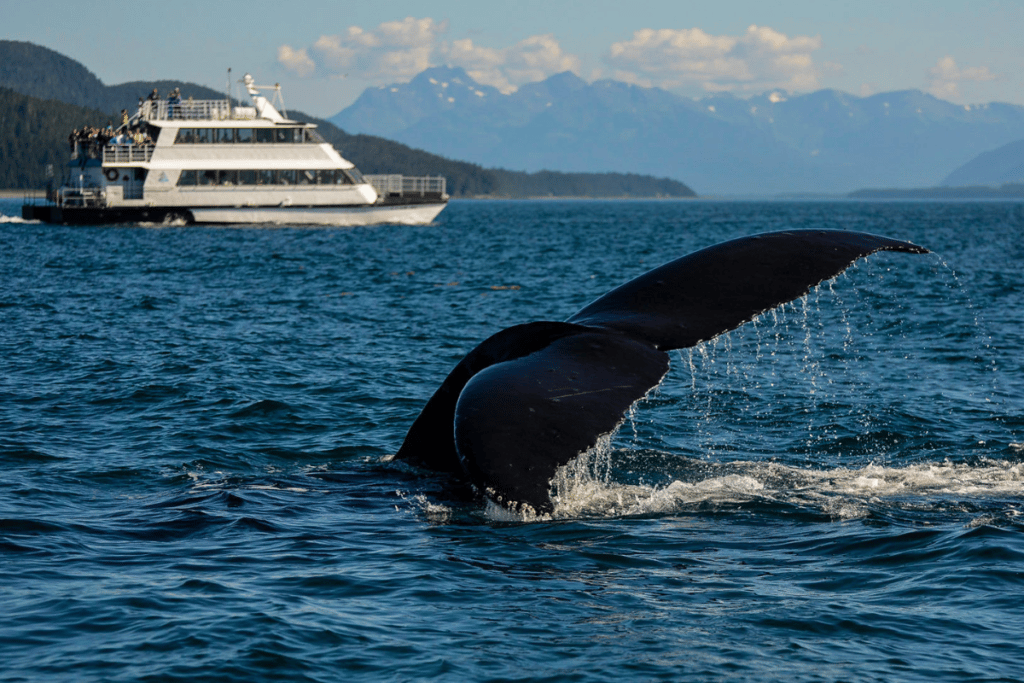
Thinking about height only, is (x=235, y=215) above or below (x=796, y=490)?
above

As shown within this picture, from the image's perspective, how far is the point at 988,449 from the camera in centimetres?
1041

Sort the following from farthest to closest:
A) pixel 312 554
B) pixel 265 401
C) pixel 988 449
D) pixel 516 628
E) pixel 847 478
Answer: pixel 265 401 → pixel 988 449 → pixel 847 478 → pixel 312 554 → pixel 516 628

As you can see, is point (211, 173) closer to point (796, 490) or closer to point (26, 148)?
point (796, 490)

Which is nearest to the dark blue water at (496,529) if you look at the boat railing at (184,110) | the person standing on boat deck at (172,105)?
the boat railing at (184,110)

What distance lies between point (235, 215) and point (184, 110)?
6982mm

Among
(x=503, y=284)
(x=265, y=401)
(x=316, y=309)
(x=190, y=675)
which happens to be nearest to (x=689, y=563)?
(x=190, y=675)

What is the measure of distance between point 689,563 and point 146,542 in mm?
3494

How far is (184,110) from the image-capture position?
61.4 metres

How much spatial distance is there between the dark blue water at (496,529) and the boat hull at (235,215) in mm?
43329

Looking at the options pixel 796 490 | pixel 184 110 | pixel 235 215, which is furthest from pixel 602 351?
pixel 184 110

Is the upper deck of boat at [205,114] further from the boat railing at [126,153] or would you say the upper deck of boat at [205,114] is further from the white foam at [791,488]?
the white foam at [791,488]

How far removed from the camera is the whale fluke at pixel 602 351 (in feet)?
17.1

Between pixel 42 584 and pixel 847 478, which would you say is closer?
pixel 42 584

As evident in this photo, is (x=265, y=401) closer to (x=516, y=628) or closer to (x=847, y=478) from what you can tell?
(x=847, y=478)
